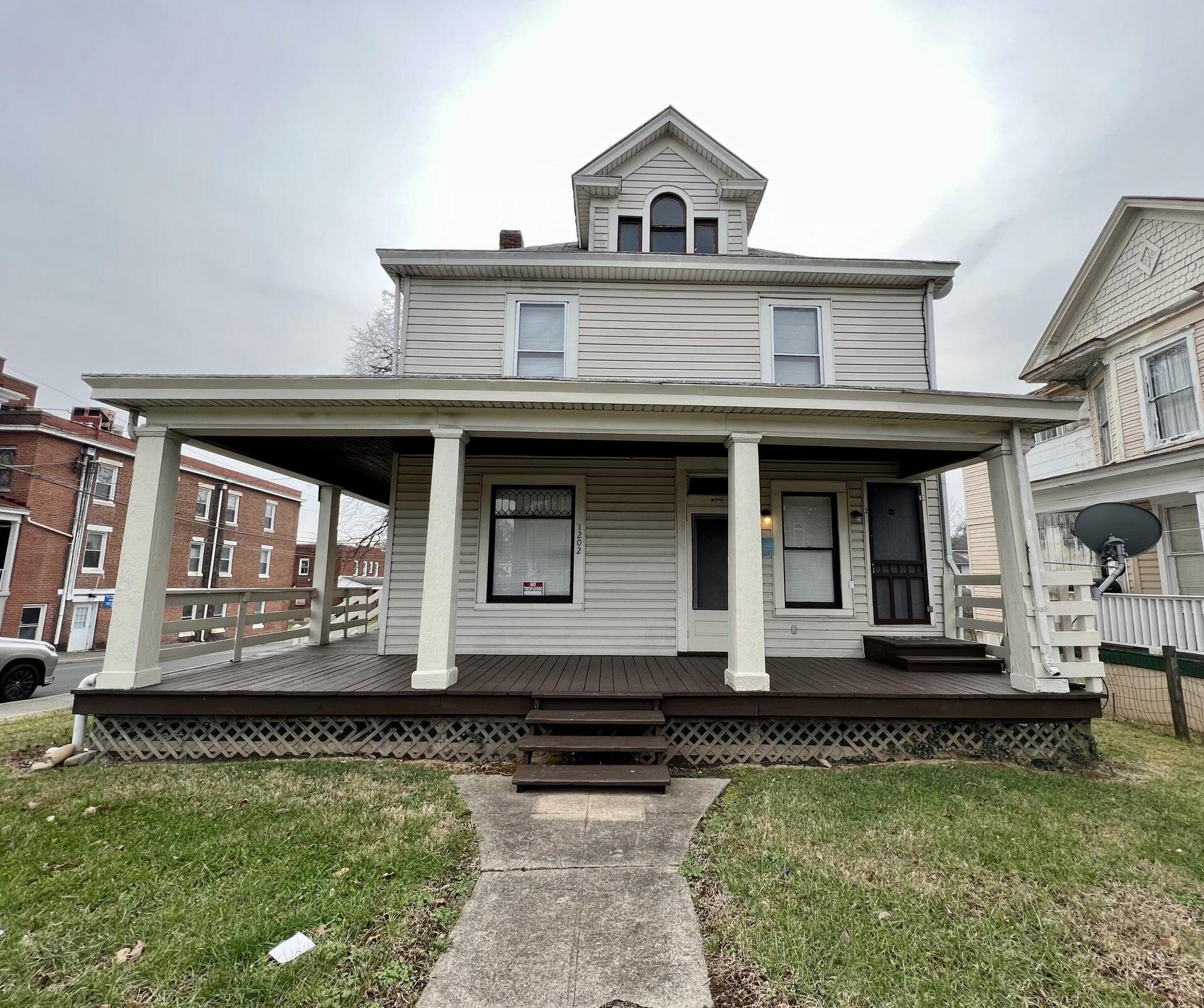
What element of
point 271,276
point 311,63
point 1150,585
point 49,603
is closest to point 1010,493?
point 1150,585

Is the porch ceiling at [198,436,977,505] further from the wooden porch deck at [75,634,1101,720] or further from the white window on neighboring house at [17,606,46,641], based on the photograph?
the white window on neighboring house at [17,606,46,641]

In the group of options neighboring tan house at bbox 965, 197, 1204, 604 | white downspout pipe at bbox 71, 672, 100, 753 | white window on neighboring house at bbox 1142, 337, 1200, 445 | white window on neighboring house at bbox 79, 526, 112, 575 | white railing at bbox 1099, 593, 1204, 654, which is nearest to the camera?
white downspout pipe at bbox 71, 672, 100, 753

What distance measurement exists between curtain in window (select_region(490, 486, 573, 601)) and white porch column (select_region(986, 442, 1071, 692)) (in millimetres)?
4540

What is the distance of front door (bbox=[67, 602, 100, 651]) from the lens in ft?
61.9

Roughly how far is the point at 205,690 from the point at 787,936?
4.86 meters

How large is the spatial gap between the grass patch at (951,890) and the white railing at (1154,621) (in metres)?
4.09

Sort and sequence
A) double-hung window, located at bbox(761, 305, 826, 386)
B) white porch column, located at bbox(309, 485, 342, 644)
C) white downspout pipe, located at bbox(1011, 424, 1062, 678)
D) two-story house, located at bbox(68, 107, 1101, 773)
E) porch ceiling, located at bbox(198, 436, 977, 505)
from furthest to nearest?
white porch column, located at bbox(309, 485, 342, 644), double-hung window, located at bbox(761, 305, 826, 386), porch ceiling, located at bbox(198, 436, 977, 505), white downspout pipe, located at bbox(1011, 424, 1062, 678), two-story house, located at bbox(68, 107, 1101, 773)

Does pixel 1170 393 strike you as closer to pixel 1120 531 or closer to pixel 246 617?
pixel 1120 531

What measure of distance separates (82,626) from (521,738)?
23602mm

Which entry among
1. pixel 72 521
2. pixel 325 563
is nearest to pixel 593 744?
pixel 325 563

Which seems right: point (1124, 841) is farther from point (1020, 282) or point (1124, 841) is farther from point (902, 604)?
point (1020, 282)

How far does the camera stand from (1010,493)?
16.7ft

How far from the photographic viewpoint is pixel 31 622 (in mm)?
A: 17703

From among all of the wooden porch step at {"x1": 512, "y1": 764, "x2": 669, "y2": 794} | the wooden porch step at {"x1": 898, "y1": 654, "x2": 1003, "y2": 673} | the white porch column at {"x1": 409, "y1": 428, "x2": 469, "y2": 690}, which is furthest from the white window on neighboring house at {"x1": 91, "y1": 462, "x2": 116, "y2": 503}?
the wooden porch step at {"x1": 898, "y1": 654, "x2": 1003, "y2": 673}
